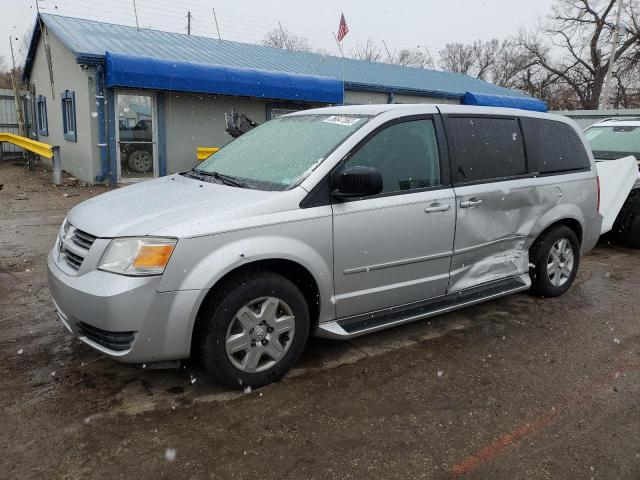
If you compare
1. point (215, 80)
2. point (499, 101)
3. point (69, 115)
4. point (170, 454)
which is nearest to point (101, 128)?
point (69, 115)

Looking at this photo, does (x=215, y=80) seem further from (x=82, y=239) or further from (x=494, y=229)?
(x=82, y=239)

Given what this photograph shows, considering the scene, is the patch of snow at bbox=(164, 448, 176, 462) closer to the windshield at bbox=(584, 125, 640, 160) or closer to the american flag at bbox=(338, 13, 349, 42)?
the windshield at bbox=(584, 125, 640, 160)

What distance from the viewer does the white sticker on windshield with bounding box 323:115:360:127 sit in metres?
3.69

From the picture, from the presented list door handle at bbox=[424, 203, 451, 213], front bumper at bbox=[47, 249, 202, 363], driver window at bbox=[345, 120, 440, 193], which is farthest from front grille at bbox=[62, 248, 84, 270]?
door handle at bbox=[424, 203, 451, 213]

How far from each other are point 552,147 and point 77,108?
11698mm

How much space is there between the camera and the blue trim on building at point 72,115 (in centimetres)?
1315

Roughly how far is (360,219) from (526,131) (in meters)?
2.10

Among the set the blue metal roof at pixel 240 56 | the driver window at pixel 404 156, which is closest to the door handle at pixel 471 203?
the driver window at pixel 404 156

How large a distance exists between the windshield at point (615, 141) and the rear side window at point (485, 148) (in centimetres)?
435

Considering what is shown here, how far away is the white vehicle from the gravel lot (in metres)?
2.56

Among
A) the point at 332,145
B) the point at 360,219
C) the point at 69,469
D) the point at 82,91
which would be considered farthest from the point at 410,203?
the point at 82,91

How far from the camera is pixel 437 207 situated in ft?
12.3

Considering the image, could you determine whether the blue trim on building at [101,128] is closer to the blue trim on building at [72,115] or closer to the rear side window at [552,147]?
the blue trim on building at [72,115]

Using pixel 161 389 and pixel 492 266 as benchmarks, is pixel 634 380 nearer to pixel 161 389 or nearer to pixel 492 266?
pixel 492 266
